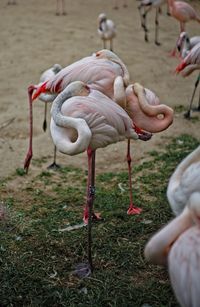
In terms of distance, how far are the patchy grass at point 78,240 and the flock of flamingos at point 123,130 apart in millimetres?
178

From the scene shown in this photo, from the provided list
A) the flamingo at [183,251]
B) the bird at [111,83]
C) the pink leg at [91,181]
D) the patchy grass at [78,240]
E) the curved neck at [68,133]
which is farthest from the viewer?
the bird at [111,83]

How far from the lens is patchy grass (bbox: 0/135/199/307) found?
3275 millimetres

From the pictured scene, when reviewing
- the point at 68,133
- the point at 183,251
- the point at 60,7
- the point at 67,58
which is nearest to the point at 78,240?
the point at 68,133

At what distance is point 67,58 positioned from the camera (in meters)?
8.26

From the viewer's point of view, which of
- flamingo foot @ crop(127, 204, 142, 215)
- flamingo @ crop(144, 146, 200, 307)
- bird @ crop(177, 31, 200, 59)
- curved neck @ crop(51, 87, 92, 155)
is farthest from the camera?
bird @ crop(177, 31, 200, 59)

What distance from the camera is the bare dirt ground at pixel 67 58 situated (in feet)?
18.0

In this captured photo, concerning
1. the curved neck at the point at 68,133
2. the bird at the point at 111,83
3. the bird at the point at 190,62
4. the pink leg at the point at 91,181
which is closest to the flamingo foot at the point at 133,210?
the bird at the point at 111,83

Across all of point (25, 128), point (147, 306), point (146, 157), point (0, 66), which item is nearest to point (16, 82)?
point (0, 66)

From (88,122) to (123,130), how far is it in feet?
1.02

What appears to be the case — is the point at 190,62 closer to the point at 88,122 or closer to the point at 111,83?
the point at 111,83

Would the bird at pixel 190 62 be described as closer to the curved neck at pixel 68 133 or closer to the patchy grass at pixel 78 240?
the patchy grass at pixel 78 240

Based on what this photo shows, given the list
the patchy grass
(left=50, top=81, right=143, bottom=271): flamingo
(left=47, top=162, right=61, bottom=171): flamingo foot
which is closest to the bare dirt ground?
(left=47, top=162, right=61, bottom=171): flamingo foot

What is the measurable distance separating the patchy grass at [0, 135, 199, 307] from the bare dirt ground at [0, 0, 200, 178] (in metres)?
0.36

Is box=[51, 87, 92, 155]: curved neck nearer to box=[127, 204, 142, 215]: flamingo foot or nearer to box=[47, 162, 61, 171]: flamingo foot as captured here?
box=[127, 204, 142, 215]: flamingo foot
